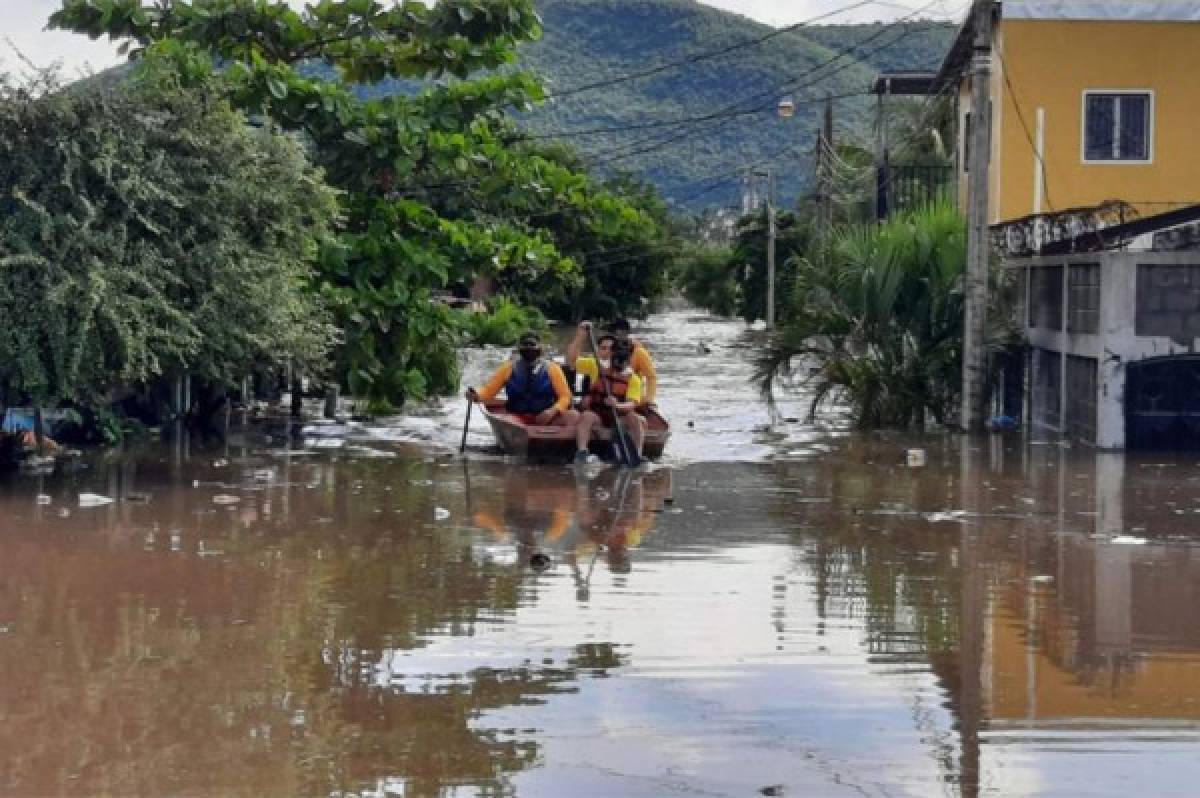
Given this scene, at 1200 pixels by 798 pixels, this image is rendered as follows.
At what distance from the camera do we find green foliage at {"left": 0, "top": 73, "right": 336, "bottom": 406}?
60.2 ft

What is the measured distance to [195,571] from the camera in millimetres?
13914

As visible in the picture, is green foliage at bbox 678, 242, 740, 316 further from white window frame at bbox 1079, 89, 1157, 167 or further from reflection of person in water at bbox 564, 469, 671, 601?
reflection of person in water at bbox 564, 469, 671, 601

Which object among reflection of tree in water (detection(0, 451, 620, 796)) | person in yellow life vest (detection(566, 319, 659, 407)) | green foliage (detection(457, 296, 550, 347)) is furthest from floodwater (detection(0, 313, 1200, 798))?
green foliage (detection(457, 296, 550, 347))

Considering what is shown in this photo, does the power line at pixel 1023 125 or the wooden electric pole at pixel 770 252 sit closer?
the power line at pixel 1023 125

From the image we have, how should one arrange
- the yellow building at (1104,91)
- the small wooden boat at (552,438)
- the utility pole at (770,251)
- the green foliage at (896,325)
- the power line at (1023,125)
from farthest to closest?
the utility pole at (770,251) → the yellow building at (1104,91) → the power line at (1023,125) → the green foliage at (896,325) → the small wooden boat at (552,438)

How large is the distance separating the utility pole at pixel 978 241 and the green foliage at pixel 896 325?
0.76 m

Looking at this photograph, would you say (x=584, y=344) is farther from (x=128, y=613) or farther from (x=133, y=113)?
(x=128, y=613)

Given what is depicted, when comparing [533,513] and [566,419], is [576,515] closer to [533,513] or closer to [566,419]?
[533,513]

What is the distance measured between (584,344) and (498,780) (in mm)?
16473

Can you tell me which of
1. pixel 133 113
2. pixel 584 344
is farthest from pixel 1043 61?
pixel 133 113

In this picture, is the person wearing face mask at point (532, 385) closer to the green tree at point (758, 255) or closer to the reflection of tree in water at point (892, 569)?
the reflection of tree in water at point (892, 569)

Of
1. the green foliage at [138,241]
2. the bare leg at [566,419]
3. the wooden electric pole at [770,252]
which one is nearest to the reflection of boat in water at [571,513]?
the bare leg at [566,419]

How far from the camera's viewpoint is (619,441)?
21.4 m

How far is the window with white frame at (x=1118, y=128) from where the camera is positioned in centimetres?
3266
